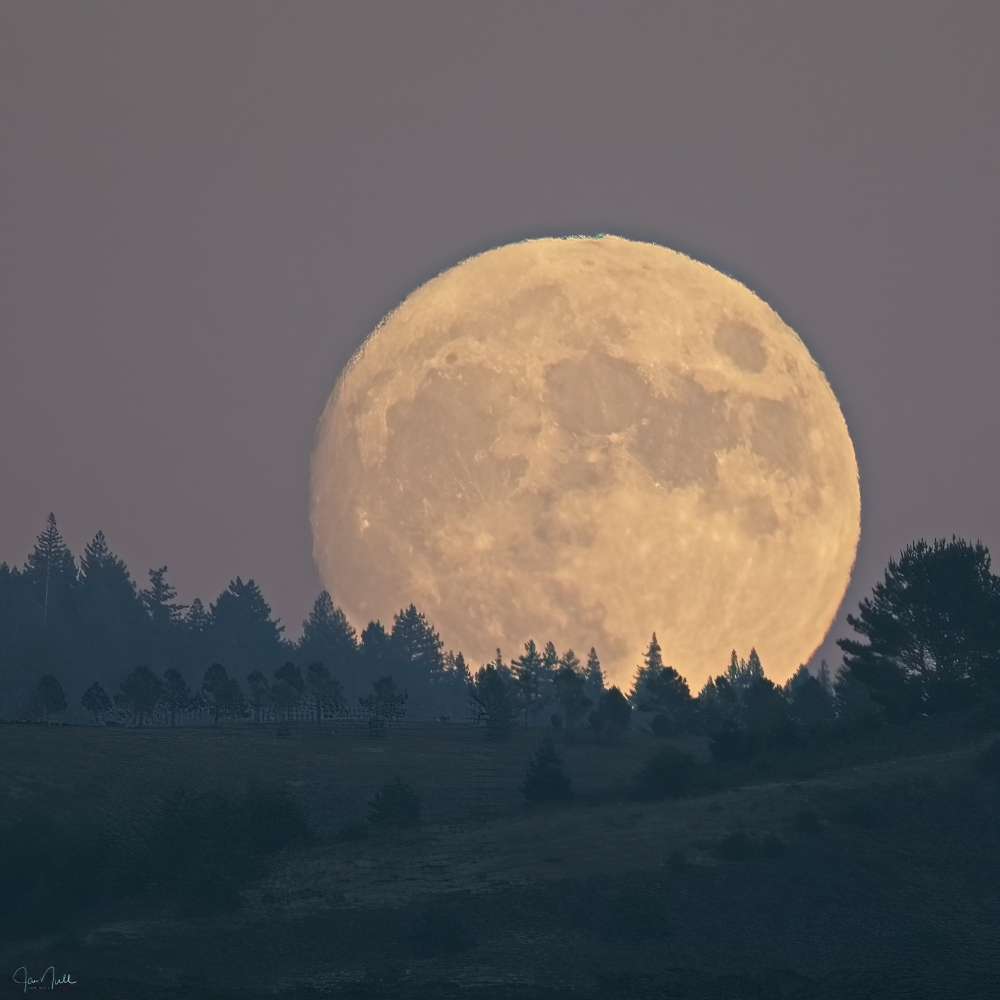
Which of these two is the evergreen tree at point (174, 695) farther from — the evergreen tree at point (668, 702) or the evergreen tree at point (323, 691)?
the evergreen tree at point (668, 702)

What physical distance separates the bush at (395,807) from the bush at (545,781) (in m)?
7.73

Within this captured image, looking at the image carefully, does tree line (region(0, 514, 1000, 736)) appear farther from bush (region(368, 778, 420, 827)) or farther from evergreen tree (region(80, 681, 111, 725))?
bush (region(368, 778, 420, 827))

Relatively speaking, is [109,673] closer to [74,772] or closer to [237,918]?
[74,772]

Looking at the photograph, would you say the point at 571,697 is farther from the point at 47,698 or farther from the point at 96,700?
the point at 47,698

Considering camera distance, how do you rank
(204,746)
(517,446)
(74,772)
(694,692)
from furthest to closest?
1. (694,692)
2. (517,446)
3. (204,746)
4. (74,772)

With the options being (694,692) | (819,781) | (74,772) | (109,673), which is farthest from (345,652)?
(819,781)

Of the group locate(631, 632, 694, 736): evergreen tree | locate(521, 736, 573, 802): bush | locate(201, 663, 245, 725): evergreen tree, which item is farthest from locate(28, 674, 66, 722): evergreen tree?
locate(521, 736, 573, 802): bush

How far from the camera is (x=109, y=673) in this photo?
7224 inches

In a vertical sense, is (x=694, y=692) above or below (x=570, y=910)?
above

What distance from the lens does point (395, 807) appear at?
86.7 m

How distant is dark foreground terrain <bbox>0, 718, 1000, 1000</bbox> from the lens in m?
63.2

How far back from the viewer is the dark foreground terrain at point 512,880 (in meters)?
63.2

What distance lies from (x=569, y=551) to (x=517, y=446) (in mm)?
10488

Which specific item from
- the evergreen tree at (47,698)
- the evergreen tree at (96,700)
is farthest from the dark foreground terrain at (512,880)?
the evergreen tree at (47,698)
